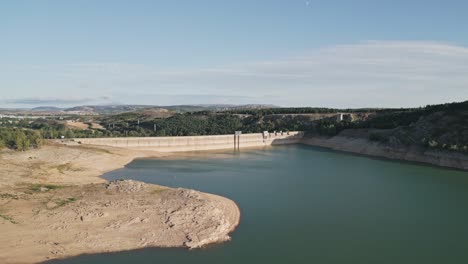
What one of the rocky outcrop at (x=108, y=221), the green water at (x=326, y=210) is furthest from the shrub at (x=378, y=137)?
the rocky outcrop at (x=108, y=221)

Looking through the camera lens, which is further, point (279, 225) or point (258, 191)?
point (258, 191)

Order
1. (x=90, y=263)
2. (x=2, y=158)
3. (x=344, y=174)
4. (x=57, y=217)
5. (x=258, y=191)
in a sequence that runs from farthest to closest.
→ (x=344, y=174) → (x=2, y=158) → (x=258, y=191) → (x=57, y=217) → (x=90, y=263)

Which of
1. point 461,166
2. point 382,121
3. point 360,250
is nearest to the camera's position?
point 360,250

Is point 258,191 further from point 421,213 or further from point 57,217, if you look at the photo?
point 57,217

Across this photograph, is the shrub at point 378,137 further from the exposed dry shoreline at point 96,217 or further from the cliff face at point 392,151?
the exposed dry shoreline at point 96,217

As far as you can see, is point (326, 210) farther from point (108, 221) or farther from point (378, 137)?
point (378, 137)

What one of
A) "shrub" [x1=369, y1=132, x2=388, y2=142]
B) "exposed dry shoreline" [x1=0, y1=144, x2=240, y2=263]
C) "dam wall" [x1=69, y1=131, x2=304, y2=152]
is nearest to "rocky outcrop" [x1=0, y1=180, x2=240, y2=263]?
"exposed dry shoreline" [x1=0, y1=144, x2=240, y2=263]

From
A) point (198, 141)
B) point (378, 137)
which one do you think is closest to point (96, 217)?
point (198, 141)

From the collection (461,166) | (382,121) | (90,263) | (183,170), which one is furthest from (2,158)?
(382,121)
